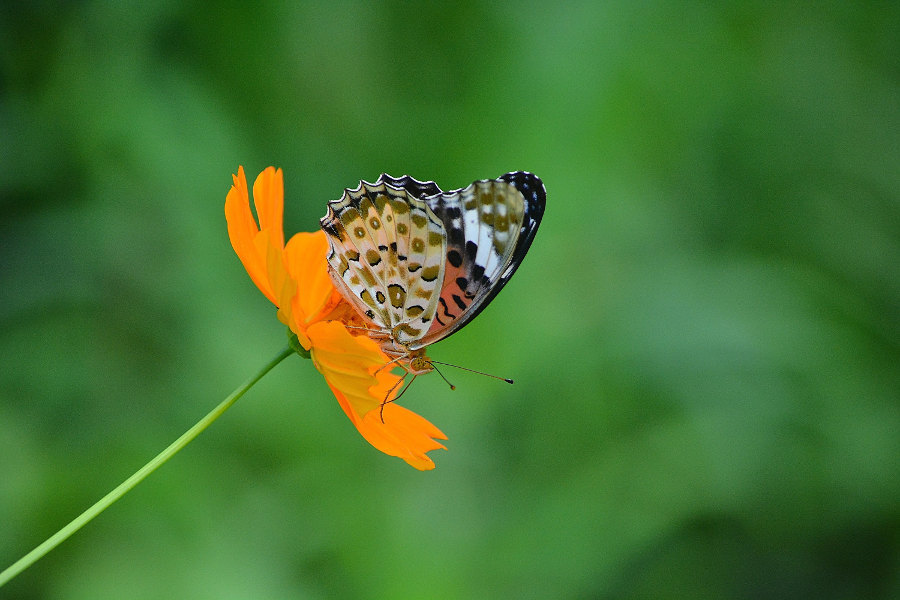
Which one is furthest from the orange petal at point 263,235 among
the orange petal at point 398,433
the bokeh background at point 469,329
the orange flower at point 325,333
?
the bokeh background at point 469,329

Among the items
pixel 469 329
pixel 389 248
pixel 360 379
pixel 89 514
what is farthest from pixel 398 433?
pixel 469 329

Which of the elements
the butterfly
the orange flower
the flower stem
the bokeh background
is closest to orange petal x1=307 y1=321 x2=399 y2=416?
the orange flower

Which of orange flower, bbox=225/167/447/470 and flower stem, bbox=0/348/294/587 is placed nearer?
flower stem, bbox=0/348/294/587

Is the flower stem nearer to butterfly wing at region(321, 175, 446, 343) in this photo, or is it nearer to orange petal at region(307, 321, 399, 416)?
orange petal at region(307, 321, 399, 416)

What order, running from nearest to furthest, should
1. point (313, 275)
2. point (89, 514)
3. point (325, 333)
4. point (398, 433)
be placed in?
point (89, 514)
point (325, 333)
point (398, 433)
point (313, 275)

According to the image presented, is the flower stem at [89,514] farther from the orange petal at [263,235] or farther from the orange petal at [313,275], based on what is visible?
the orange petal at [313,275]

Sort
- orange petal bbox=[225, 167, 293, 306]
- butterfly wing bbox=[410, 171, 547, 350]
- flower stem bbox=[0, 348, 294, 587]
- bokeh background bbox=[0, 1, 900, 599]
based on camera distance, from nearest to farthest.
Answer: flower stem bbox=[0, 348, 294, 587] < orange petal bbox=[225, 167, 293, 306] < butterfly wing bbox=[410, 171, 547, 350] < bokeh background bbox=[0, 1, 900, 599]

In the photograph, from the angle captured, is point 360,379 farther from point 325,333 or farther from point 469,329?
point 469,329
